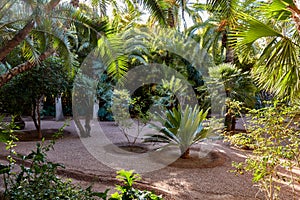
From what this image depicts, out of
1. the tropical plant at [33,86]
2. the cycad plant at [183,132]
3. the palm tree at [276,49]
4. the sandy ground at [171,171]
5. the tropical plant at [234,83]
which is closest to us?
the palm tree at [276,49]

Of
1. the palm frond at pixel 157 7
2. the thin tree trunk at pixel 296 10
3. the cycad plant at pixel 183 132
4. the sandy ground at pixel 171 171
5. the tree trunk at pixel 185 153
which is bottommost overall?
the sandy ground at pixel 171 171

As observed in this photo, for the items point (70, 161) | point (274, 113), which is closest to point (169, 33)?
point (70, 161)

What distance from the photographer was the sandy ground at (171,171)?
3432 mm

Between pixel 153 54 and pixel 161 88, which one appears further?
pixel 153 54

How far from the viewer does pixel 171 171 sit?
4.30 metres

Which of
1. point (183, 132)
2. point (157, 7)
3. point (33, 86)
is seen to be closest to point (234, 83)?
point (183, 132)

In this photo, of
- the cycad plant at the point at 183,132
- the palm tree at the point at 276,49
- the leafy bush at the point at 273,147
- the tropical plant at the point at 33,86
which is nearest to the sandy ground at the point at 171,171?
the cycad plant at the point at 183,132

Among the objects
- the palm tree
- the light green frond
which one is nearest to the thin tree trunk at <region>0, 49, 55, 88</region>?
the light green frond

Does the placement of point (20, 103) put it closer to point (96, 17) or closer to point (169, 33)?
point (96, 17)

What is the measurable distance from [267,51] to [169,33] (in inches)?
309

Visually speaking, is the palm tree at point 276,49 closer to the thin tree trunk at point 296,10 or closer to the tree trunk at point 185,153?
the thin tree trunk at point 296,10

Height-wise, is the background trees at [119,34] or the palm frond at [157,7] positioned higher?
the palm frond at [157,7]

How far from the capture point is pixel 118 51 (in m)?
4.50

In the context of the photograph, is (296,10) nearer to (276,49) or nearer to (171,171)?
(276,49)
